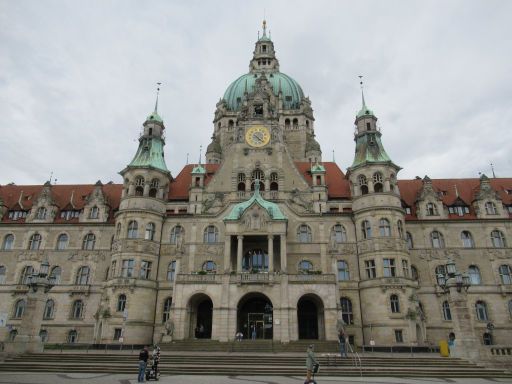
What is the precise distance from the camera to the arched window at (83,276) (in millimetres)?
42344

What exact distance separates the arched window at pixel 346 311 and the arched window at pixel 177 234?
1802cm

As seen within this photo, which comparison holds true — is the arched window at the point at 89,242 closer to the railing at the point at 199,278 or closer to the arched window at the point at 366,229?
the railing at the point at 199,278

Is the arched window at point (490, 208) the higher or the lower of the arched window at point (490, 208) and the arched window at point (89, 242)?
the higher

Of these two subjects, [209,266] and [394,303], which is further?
[209,266]

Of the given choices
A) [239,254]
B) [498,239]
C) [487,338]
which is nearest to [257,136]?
[239,254]

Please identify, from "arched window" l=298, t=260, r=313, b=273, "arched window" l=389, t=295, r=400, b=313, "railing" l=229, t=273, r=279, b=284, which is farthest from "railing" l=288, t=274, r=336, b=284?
"arched window" l=389, t=295, r=400, b=313

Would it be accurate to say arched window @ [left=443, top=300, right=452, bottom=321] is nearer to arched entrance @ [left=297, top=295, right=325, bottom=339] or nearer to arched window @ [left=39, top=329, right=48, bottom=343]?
arched entrance @ [left=297, top=295, right=325, bottom=339]

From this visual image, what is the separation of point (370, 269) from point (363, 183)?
9.33 metres

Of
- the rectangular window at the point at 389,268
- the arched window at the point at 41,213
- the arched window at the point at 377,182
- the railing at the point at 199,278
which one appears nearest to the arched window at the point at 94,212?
the arched window at the point at 41,213

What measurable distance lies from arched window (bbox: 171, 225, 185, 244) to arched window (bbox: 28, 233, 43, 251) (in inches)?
605

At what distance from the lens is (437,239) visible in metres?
42.0

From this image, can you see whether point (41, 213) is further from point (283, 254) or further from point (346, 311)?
point (346, 311)

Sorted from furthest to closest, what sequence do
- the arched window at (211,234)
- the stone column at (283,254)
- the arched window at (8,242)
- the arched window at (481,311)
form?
the arched window at (8,242) → the arched window at (211,234) → the arched window at (481,311) → the stone column at (283,254)

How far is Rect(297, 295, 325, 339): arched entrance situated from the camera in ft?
125
